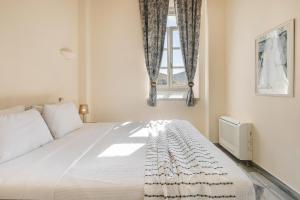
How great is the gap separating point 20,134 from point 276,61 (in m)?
2.60

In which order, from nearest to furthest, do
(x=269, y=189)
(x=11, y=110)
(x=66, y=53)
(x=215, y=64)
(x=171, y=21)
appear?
(x=11, y=110) < (x=269, y=189) < (x=66, y=53) < (x=215, y=64) < (x=171, y=21)

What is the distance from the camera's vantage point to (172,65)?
4.64 m

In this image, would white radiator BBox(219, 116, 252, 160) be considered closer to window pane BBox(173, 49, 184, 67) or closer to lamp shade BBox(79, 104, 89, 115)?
window pane BBox(173, 49, 184, 67)

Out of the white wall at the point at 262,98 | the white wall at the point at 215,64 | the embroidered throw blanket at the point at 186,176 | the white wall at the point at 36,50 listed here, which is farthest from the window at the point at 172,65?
the embroidered throw blanket at the point at 186,176

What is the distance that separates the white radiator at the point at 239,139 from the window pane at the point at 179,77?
4.13 ft

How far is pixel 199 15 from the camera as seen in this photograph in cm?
436

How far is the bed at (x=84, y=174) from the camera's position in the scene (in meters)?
1.27

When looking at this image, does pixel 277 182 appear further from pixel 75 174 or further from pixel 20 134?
pixel 20 134

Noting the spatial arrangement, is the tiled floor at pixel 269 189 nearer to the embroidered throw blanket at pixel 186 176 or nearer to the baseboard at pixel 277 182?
the baseboard at pixel 277 182

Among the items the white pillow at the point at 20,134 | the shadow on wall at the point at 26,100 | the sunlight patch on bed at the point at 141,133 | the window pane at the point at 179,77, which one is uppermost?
the window pane at the point at 179,77

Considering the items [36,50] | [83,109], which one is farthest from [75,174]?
[83,109]

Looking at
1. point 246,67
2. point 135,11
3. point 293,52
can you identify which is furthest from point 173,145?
point 135,11

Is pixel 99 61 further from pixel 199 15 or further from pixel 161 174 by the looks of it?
pixel 161 174

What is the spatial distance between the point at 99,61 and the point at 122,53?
460 mm
